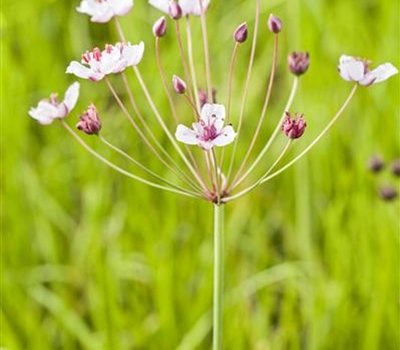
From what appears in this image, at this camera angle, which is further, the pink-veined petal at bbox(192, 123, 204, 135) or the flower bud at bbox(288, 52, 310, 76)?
the flower bud at bbox(288, 52, 310, 76)

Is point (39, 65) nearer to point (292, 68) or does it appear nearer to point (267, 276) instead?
point (267, 276)

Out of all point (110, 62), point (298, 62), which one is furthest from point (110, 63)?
point (298, 62)

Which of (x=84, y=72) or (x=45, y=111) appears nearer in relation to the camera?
(x=84, y=72)

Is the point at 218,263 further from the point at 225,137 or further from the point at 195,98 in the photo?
the point at 195,98

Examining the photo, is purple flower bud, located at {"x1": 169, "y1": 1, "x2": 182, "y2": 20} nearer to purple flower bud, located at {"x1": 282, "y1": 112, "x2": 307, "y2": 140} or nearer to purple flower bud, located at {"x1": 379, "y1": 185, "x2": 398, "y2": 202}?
purple flower bud, located at {"x1": 282, "y1": 112, "x2": 307, "y2": 140}

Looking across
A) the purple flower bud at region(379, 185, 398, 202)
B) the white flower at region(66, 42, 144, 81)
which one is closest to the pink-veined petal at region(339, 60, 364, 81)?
the white flower at region(66, 42, 144, 81)

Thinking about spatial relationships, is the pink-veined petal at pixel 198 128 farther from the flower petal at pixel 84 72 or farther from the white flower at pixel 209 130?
the flower petal at pixel 84 72

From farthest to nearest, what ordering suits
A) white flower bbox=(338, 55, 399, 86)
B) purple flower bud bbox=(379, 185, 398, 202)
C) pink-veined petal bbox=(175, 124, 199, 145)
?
purple flower bud bbox=(379, 185, 398, 202)
white flower bbox=(338, 55, 399, 86)
pink-veined petal bbox=(175, 124, 199, 145)

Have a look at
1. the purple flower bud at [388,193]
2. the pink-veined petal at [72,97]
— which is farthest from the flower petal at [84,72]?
the purple flower bud at [388,193]
